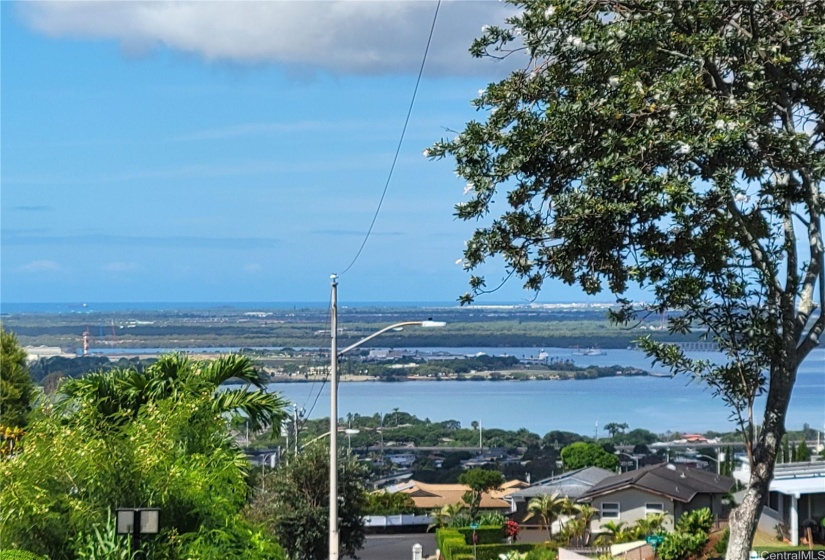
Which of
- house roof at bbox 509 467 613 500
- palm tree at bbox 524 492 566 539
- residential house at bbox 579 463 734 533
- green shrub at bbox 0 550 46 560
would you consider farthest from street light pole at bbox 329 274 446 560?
house roof at bbox 509 467 613 500

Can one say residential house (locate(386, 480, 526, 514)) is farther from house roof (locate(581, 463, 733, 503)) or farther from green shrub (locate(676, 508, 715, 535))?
green shrub (locate(676, 508, 715, 535))

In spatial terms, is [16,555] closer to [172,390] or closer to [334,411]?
[172,390]

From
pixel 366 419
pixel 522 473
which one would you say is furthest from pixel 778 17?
pixel 366 419

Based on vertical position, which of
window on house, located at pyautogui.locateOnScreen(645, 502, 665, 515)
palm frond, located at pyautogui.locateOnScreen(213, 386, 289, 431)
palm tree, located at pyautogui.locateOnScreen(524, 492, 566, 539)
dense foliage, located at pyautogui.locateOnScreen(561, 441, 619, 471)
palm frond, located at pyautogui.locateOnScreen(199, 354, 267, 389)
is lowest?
dense foliage, located at pyautogui.locateOnScreen(561, 441, 619, 471)

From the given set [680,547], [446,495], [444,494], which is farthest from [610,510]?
[444,494]

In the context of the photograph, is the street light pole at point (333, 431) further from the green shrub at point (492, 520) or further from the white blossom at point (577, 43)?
the green shrub at point (492, 520)

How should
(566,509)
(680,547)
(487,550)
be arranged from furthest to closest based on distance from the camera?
(566,509), (487,550), (680,547)

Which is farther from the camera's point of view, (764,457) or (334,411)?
(334,411)

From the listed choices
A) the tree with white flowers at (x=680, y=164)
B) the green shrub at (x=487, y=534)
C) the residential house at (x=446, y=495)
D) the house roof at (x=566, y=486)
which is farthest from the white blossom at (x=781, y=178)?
the residential house at (x=446, y=495)
